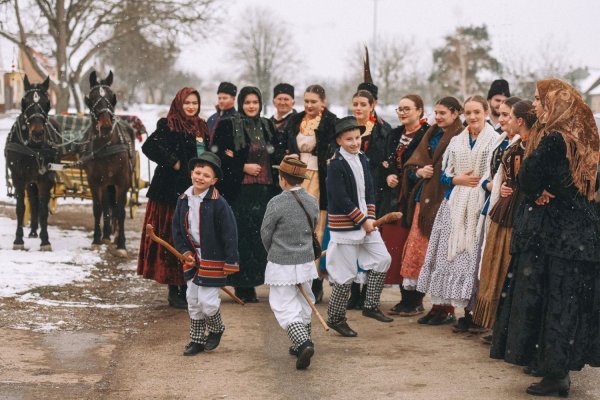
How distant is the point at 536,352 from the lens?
5934mm

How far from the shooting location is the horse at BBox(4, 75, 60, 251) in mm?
12016

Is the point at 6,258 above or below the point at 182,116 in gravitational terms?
below

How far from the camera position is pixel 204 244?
690 centimetres

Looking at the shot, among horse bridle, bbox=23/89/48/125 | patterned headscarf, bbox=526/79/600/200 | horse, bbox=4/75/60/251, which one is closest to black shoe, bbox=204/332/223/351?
patterned headscarf, bbox=526/79/600/200

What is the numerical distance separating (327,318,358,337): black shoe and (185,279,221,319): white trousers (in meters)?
1.24

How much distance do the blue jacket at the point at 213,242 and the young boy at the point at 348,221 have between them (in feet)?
3.49

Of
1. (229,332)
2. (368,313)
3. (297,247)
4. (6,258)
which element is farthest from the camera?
(6,258)

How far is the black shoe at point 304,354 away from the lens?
21.3 ft

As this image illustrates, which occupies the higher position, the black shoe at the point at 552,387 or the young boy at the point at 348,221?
the young boy at the point at 348,221

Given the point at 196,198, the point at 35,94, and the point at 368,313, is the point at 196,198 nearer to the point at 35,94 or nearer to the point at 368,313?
the point at 368,313

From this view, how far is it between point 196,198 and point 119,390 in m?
1.67

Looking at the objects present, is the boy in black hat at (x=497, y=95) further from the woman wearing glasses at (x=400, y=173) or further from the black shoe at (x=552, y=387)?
the black shoe at (x=552, y=387)

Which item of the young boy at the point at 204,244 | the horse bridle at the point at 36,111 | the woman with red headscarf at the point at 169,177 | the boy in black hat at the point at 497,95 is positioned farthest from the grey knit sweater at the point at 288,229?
the horse bridle at the point at 36,111

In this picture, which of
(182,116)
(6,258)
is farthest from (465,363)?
(6,258)
